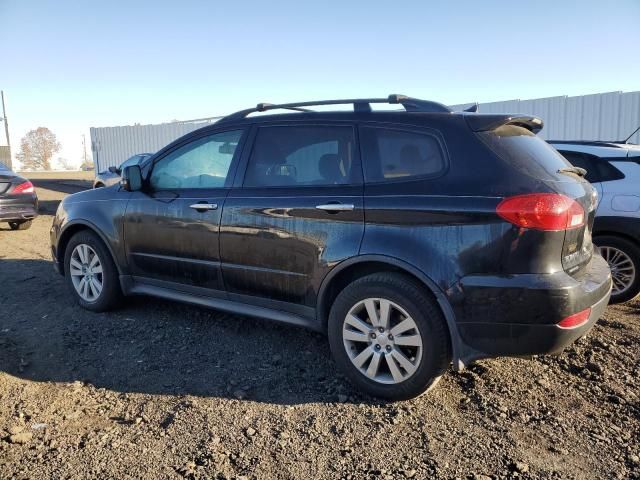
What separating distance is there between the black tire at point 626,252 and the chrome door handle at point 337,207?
310 cm

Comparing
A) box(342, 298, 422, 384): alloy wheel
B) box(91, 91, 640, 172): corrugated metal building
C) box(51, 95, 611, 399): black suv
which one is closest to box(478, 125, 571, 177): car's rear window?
box(51, 95, 611, 399): black suv

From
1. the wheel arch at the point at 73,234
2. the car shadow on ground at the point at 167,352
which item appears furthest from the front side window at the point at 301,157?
the wheel arch at the point at 73,234

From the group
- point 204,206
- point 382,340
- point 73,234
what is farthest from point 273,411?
point 73,234

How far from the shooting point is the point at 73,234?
5.14 meters

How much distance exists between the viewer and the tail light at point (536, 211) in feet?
9.33

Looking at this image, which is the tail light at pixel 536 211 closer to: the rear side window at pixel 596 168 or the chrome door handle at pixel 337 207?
the chrome door handle at pixel 337 207

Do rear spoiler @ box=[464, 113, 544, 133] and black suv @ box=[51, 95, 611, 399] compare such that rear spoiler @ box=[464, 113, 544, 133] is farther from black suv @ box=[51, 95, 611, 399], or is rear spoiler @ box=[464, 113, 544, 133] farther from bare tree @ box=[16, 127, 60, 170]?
bare tree @ box=[16, 127, 60, 170]

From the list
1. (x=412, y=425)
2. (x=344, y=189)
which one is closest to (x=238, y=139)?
(x=344, y=189)

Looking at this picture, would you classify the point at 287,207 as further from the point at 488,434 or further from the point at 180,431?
the point at 488,434

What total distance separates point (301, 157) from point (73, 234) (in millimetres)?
2709

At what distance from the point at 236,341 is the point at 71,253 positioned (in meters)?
2.03

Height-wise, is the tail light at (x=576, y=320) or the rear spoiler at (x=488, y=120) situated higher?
the rear spoiler at (x=488, y=120)

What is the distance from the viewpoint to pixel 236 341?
425 cm

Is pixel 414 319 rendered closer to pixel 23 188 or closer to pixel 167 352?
pixel 167 352
